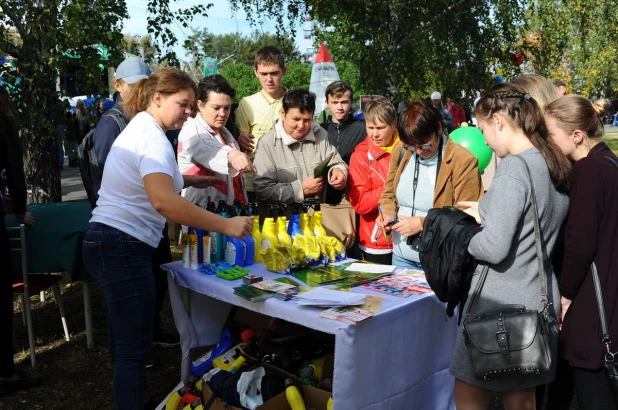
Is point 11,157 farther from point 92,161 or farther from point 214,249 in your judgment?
point 214,249

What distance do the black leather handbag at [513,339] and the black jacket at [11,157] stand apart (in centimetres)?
256

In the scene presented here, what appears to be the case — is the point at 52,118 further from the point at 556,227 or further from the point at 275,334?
the point at 556,227

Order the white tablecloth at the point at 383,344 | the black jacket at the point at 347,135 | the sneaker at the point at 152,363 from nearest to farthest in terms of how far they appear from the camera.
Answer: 1. the white tablecloth at the point at 383,344
2. the sneaker at the point at 152,363
3. the black jacket at the point at 347,135

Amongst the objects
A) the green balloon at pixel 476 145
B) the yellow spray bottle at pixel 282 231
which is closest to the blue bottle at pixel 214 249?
the yellow spray bottle at pixel 282 231

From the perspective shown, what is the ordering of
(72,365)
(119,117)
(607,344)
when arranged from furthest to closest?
(72,365)
(119,117)
(607,344)

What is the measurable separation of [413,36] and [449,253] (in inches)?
411

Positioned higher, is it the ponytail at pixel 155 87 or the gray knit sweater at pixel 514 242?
the ponytail at pixel 155 87

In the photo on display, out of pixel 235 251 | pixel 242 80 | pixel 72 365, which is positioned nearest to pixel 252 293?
pixel 235 251

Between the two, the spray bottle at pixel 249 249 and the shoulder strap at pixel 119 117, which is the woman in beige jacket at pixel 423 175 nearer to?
the spray bottle at pixel 249 249

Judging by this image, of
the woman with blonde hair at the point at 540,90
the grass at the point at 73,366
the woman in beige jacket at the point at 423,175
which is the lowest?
the grass at the point at 73,366

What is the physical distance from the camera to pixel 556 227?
2076mm

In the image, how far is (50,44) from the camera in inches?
195

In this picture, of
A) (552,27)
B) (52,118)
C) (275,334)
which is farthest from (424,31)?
(275,334)

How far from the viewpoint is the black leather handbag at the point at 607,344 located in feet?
6.64
